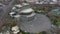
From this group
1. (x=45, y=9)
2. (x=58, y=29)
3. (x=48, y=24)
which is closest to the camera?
(x=58, y=29)

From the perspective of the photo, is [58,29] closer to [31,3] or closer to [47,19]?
[47,19]

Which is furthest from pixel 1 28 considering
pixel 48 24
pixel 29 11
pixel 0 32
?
pixel 48 24

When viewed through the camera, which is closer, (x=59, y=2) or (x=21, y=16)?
(x=21, y=16)

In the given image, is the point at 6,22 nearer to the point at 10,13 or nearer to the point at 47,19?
the point at 10,13

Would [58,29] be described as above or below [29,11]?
below

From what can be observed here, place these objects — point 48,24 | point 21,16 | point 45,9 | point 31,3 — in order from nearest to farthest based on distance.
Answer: point 48,24 → point 21,16 → point 45,9 → point 31,3

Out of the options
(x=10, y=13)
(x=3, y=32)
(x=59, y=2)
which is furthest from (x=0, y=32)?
(x=59, y=2)
